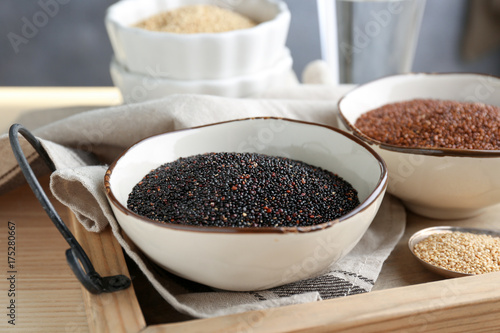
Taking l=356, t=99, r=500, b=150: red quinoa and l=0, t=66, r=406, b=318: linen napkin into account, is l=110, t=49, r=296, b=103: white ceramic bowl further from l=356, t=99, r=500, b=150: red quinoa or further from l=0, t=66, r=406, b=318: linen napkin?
l=356, t=99, r=500, b=150: red quinoa

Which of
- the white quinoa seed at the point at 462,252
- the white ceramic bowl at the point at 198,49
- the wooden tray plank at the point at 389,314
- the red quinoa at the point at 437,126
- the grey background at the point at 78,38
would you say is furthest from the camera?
the grey background at the point at 78,38

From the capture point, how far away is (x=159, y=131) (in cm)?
86

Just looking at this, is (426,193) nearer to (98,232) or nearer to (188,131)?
(188,131)

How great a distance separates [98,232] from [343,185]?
13.0 inches

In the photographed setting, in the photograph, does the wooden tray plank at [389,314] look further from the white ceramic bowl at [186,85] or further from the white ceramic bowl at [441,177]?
the white ceramic bowl at [186,85]

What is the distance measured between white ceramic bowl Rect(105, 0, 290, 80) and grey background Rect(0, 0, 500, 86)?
926 millimetres

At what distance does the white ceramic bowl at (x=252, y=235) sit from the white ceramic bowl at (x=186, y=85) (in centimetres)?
29

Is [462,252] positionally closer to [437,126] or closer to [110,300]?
[437,126]

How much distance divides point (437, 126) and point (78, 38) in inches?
63.1

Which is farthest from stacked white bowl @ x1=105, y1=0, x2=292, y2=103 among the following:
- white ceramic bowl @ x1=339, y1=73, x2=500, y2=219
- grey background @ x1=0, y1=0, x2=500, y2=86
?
grey background @ x1=0, y1=0, x2=500, y2=86

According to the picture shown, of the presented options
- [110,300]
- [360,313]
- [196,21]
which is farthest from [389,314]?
[196,21]

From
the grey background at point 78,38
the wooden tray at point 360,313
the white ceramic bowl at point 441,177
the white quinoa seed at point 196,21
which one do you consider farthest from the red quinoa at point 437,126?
the grey background at point 78,38

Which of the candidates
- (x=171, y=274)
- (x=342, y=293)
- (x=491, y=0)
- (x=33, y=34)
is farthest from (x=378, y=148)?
(x=491, y=0)

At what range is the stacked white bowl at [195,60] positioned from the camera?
0.99 metres
